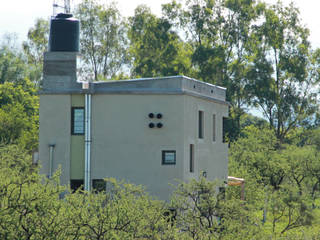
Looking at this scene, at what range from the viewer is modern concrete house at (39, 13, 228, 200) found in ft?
109

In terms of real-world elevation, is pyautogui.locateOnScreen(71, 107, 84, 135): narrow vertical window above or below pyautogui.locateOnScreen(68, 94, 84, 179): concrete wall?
above

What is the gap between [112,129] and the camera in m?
33.5

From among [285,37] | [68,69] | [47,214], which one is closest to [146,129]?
[68,69]

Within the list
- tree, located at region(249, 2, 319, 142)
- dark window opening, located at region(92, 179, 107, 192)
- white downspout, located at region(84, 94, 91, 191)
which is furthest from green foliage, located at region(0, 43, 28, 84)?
dark window opening, located at region(92, 179, 107, 192)

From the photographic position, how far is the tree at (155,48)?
62.6m

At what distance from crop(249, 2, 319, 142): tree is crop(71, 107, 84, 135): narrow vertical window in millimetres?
31183

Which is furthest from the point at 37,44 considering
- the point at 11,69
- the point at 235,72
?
the point at 235,72

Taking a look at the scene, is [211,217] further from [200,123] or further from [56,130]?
[200,123]

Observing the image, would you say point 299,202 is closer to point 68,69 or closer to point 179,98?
point 179,98

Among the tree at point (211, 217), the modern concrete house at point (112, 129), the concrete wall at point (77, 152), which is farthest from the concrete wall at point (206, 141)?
the concrete wall at point (77, 152)

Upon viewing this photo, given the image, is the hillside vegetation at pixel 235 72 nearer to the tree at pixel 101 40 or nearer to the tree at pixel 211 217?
the tree at pixel 101 40

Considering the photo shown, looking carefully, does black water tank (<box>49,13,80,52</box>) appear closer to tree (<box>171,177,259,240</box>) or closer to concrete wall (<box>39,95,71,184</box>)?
concrete wall (<box>39,95,71,184</box>)

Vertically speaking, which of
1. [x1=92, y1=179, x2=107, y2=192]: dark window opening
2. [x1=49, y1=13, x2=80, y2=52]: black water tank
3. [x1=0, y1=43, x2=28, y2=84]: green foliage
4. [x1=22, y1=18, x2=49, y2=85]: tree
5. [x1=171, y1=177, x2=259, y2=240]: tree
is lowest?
[x1=171, y1=177, x2=259, y2=240]: tree

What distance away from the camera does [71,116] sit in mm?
33438
